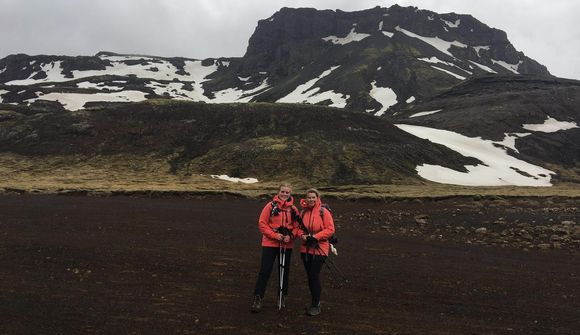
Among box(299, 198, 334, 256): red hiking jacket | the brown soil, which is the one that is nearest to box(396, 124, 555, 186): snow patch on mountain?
the brown soil

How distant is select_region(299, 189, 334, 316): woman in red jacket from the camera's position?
11891mm

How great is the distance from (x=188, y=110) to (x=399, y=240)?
6408 centimetres

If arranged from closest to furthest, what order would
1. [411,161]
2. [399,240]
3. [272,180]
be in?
1. [399,240]
2. [272,180]
3. [411,161]

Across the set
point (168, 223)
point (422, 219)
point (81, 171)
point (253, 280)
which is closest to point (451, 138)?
point (422, 219)

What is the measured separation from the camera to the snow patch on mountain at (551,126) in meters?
94.0

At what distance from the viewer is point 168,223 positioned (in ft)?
94.5

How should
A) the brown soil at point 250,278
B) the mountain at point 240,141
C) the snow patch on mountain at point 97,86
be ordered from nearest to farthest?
the brown soil at point 250,278 < the mountain at point 240,141 < the snow patch on mountain at point 97,86

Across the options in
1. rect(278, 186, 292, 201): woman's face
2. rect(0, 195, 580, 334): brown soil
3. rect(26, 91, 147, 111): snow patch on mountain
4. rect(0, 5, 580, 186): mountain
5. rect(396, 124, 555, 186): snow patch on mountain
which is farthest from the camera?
rect(26, 91, 147, 111): snow patch on mountain

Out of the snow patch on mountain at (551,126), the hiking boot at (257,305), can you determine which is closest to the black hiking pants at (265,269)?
the hiking boot at (257,305)

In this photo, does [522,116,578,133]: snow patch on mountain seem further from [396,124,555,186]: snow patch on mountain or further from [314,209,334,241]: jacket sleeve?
[314,209,334,241]: jacket sleeve

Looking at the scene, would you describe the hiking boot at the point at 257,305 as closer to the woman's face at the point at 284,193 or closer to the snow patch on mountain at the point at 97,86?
the woman's face at the point at 284,193

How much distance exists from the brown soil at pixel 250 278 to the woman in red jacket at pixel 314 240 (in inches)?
27.5

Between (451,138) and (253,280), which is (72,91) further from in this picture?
(253,280)

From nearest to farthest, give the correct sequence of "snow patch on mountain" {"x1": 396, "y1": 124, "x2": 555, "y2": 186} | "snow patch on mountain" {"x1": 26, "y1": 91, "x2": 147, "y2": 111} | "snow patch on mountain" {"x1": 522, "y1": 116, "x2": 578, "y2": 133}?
"snow patch on mountain" {"x1": 396, "y1": 124, "x2": 555, "y2": 186}, "snow patch on mountain" {"x1": 522, "y1": 116, "x2": 578, "y2": 133}, "snow patch on mountain" {"x1": 26, "y1": 91, "x2": 147, "y2": 111}
